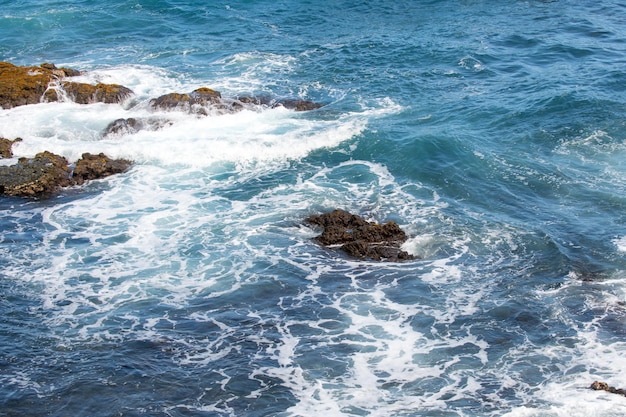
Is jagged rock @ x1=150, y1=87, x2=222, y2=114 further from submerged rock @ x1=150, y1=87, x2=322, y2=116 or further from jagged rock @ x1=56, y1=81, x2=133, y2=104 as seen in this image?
jagged rock @ x1=56, y1=81, x2=133, y2=104

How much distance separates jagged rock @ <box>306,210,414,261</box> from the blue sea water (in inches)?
15.3

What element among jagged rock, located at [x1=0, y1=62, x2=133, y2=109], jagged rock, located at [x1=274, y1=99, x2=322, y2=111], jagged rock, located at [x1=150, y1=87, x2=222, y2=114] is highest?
jagged rock, located at [x1=0, y1=62, x2=133, y2=109]

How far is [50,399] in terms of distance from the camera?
1290 centimetres

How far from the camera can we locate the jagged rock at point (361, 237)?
60.0ft

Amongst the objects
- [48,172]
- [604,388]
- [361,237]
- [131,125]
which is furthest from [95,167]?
[604,388]

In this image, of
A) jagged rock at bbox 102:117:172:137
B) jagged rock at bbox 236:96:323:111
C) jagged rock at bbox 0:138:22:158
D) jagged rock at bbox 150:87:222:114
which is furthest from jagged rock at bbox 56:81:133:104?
jagged rock at bbox 236:96:323:111

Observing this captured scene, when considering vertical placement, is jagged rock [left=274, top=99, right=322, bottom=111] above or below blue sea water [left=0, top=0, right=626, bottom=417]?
above

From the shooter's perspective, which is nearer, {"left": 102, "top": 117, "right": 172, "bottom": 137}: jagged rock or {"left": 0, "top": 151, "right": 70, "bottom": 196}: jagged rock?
{"left": 0, "top": 151, "right": 70, "bottom": 196}: jagged rock

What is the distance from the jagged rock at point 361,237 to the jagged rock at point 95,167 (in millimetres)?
8281

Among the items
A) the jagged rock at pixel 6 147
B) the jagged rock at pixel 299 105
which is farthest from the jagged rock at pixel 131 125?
the jagged rock at pixel 299 105

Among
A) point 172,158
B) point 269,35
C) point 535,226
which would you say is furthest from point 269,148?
point 269,35

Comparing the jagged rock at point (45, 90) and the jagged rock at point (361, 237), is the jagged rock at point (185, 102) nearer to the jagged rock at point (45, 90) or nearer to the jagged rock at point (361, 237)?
the jagged rock at point (45, 90)

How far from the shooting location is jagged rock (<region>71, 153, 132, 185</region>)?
23.1 meters

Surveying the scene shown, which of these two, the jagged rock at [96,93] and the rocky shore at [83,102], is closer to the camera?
the rocky shore at [83,102]
